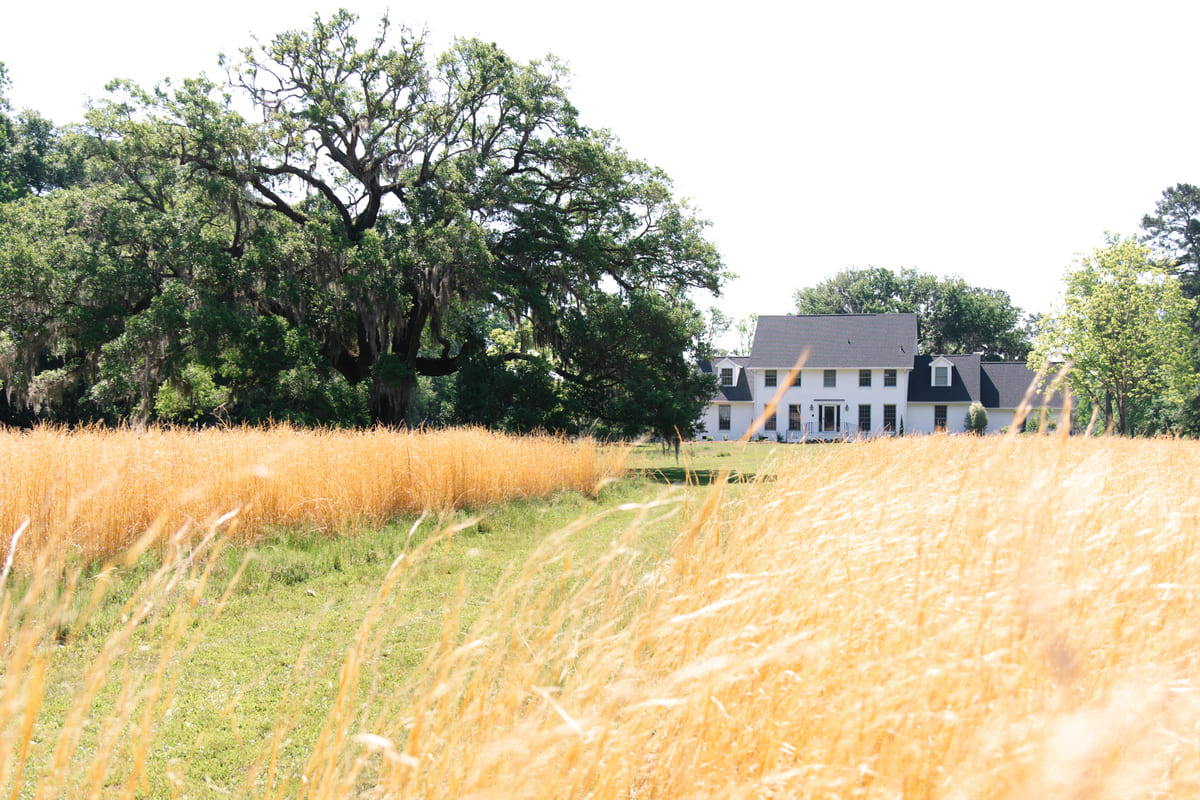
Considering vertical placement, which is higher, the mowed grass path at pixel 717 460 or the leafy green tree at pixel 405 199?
the leafy green tree at pixel 405 199

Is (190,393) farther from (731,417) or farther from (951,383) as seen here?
(951,383)

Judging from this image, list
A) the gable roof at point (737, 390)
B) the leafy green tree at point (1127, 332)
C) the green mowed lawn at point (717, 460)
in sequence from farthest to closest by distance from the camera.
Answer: the gable roof at point (737, 390)
the leafy green tree at point (1127, 332)
the green mowed lawn at point (717, 460)

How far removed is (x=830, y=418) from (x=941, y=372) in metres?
7.03

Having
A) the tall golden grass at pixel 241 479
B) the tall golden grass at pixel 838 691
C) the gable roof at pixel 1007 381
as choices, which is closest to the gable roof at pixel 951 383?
the gable roof at pixel 1007 381

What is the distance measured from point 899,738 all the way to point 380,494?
824cm

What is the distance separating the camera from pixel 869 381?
41.3 metres

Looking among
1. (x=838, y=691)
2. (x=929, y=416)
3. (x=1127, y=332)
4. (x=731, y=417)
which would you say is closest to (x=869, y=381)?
(x=929, y=416)

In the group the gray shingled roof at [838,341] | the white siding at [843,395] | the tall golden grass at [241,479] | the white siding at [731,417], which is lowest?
the tall golden grass at [241,479]

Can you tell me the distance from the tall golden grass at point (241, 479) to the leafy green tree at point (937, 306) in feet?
185

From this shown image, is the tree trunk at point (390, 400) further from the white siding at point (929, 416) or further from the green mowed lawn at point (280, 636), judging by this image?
the white siding at point (929, 416)

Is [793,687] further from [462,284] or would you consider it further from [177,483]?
[462,284]

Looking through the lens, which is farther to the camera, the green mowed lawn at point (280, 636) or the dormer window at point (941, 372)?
the dormer window at point (941, 372)

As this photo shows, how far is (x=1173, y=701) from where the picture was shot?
1747 millimetres

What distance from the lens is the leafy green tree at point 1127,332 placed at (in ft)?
86.8
